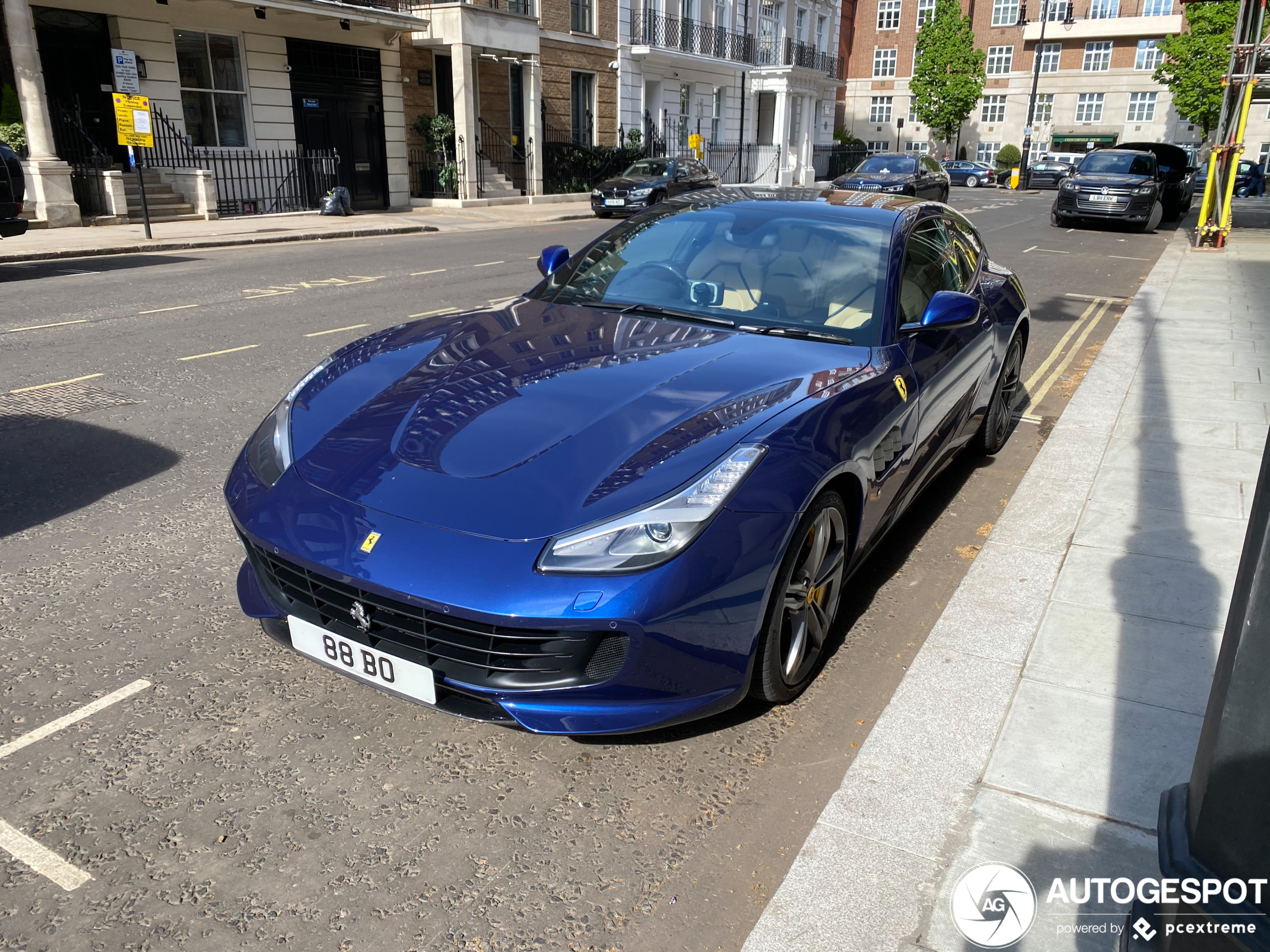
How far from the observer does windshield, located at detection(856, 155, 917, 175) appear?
2462 centimetres

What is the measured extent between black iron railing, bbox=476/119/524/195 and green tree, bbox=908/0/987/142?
40.1 m

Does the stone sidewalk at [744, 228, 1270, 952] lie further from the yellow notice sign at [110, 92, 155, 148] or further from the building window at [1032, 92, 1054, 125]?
the building window at [1032, 92, 1054, 125]

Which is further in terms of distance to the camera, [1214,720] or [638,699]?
[638,699]

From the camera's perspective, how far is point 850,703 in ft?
10.6

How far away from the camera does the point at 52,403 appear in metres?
6.25

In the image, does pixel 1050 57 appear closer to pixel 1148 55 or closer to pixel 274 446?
pixel 1148 55

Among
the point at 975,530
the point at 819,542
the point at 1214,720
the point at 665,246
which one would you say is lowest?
the point at 975,530

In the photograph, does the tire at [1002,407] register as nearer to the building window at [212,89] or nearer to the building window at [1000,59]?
the building window at [212,89]

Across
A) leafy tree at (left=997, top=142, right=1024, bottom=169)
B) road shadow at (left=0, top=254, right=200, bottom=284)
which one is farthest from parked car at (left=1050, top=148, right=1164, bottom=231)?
leafy tree at (left=997, top=142, right=1024, bottom=169)

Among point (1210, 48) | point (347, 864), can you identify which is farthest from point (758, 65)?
point (347, 864)

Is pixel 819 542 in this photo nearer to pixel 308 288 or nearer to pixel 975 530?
pixel 975 530

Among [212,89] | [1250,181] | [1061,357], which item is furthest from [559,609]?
[1250,181]

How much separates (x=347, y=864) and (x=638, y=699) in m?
0.84

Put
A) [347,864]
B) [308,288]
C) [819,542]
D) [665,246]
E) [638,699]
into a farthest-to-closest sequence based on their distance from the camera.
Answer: [308,288] → [665,246] → [819,542] → [638,699] → [347,864]
